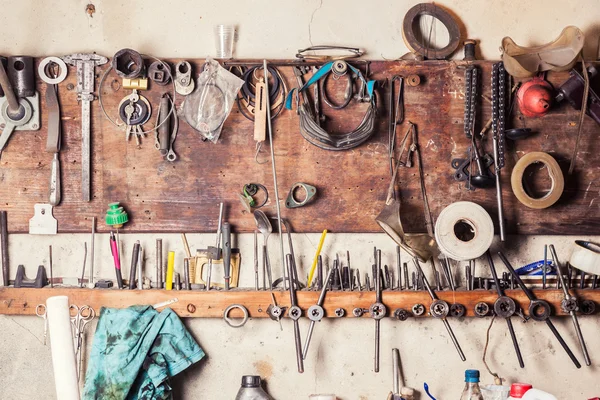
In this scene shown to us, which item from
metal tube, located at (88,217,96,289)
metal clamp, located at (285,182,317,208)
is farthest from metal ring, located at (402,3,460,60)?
metal tube, located at (88,217,96,289)

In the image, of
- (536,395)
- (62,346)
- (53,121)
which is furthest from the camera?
(53,121)

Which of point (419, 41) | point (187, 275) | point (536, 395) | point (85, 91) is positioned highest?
point (419, 41)

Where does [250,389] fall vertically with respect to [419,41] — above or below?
below

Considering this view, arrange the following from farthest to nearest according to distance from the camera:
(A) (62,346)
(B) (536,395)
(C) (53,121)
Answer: (C) (53,121), (B) (536,395), (A) (62,346)

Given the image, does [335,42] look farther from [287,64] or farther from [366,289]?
[366,289]

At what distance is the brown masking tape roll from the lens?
240 centimetres

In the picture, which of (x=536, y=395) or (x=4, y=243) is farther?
(x=4, y=243)

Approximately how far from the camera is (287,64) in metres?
2.46

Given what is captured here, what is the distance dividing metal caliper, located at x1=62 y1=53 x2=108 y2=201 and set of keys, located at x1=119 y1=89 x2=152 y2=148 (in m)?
0.12

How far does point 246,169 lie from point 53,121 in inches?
28.1

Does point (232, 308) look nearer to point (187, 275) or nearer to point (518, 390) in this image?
point (187, 275)

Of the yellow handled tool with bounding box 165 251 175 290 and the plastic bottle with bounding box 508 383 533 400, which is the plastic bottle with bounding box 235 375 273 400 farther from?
the plastic bottle with bounding box 508 383 533 400

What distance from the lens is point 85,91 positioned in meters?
2.47

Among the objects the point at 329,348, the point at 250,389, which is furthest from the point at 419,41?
the point at 250,389
